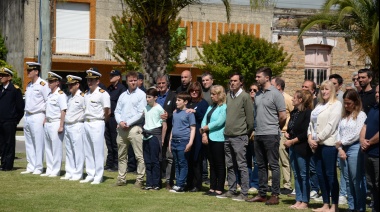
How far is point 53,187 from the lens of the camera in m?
14.3

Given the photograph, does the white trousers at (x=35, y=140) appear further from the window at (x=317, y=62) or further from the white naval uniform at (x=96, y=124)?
the window at (x=317, y=62)

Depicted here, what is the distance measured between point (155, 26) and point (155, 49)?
21.3 inches

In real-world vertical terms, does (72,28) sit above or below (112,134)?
above

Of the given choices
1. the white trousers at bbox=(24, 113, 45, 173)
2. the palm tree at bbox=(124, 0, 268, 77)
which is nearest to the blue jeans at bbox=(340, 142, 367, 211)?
the palm tree at bbox=(124, 0, 268, 77)

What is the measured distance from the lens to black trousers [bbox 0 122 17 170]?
1688 centimetres

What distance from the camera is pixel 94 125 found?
1475 centimetres

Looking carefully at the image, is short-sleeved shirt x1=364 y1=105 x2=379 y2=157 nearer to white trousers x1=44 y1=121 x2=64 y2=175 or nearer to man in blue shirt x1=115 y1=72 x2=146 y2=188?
man in blue shirt x1=115 y1=72 x2=146 y2=188

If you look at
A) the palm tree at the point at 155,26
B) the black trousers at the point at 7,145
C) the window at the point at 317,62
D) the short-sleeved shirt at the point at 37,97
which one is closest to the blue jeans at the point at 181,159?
the short-sleeved shirt at the point at 37,97

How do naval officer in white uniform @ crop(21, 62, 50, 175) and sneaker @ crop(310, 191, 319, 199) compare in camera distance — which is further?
naval officer in white uniform @ crop(21, 62, 50, 175)

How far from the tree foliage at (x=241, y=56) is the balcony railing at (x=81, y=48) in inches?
218

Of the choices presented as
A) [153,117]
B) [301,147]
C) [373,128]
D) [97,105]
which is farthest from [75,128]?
[373,128]

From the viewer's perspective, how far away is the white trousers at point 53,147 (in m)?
16.0

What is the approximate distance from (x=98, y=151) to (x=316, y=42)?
28.5m

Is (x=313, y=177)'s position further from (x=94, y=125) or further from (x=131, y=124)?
(x=94, y=125)
